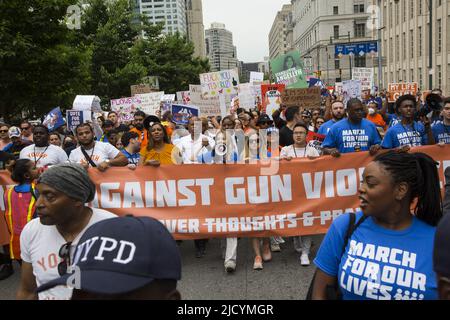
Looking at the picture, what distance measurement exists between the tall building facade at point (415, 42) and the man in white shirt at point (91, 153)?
96.0 feet

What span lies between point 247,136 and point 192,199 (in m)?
1.68

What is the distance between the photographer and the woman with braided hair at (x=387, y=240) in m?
2.18

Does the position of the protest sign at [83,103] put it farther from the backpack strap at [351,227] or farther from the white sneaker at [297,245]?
the backpack strap at [351,227]

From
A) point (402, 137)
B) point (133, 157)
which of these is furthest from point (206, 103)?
point (402, 137)

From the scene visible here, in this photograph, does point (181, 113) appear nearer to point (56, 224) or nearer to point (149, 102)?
point (149, 102)

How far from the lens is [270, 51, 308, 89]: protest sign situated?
13.5m

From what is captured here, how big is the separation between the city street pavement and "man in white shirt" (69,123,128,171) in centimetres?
152

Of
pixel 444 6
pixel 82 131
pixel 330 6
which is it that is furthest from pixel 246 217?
pixel 330 6

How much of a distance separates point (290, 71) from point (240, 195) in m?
8.51

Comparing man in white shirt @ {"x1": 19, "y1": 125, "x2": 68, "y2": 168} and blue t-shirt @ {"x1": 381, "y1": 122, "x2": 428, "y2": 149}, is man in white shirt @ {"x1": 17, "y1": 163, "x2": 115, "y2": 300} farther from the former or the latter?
blue t-shirt @ {"x1": 381, "y1": 122, "x2": 428, "y2": 149}

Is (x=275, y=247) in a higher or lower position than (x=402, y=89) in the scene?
lower

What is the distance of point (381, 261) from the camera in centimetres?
223

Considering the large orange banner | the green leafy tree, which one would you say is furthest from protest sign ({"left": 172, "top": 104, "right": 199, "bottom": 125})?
the green leafy tree
